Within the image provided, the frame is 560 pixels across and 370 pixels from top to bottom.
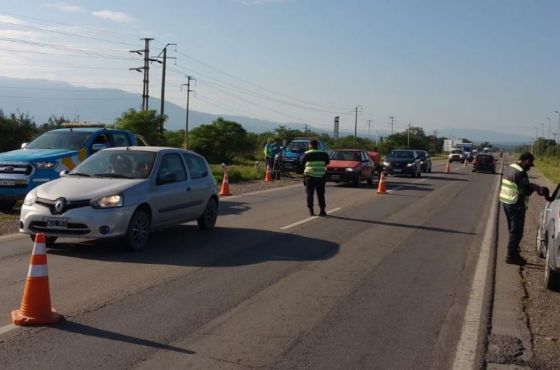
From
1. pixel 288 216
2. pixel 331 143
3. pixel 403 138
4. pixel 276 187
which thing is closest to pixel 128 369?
pixel 288 216

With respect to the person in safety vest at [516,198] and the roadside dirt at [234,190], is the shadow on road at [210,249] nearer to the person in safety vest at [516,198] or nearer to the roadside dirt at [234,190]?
the roadside dirt at [234,190]

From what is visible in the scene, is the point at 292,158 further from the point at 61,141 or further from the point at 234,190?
the point at 61,141

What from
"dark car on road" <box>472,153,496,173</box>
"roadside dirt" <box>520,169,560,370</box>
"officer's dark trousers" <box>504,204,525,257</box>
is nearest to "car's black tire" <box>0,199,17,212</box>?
"officer's dark trousers" <box>504,204,525,257</box>

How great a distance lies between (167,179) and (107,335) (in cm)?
501

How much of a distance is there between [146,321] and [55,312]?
0.85m

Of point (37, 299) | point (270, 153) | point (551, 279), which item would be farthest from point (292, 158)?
point (37, 299)

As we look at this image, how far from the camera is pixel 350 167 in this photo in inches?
1025

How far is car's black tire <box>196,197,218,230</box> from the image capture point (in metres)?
12.0

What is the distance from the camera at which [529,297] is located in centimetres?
781

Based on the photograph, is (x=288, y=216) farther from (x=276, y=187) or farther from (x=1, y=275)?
(x=276, y=187)

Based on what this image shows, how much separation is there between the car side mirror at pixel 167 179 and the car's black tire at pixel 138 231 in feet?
2.17

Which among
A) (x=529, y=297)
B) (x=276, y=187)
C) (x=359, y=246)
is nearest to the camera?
(x=529, y=297)

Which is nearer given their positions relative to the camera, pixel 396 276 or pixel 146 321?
pixel 146 321

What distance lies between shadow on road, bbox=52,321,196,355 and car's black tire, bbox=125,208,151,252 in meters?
3.47
